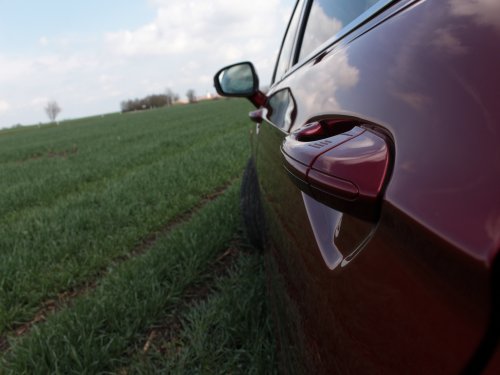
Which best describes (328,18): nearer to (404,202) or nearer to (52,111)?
(404,202)

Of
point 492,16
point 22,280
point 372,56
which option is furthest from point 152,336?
point 492,16

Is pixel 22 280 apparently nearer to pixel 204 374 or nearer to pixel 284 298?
pixel 204 374

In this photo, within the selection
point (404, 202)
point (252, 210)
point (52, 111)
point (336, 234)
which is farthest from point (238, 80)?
point (52, 111)

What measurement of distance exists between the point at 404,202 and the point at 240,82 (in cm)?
233

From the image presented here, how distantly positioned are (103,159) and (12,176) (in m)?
1.86

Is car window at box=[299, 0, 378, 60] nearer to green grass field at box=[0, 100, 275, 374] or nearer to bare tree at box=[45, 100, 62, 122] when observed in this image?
green grass field at box=[0, 100, 275, 374]

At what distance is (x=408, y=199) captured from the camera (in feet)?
1.38

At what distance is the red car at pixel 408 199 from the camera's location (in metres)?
0.35

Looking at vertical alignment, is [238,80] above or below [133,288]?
above

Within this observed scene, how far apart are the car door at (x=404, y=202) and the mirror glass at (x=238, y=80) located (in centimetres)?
180

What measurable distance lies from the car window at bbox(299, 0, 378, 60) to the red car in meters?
0.37

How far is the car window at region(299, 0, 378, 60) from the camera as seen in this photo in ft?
3.63

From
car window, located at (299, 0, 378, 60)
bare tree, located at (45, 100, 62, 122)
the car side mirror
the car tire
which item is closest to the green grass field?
the car tire

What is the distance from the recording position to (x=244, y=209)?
2.88 meters
